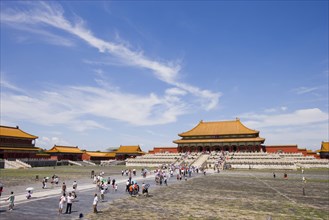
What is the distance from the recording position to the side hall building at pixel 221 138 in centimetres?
7894

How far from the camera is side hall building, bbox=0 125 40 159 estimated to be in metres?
69.4

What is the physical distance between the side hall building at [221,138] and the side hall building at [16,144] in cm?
4300

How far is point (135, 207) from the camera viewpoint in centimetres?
1758

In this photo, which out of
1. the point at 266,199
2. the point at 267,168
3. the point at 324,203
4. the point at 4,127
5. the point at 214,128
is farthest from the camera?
the point at 214,128

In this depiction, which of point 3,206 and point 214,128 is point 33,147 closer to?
point 214,128

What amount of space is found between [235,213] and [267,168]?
47099 millimetres

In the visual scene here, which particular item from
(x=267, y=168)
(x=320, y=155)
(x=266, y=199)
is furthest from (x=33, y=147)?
(x=320, y=155)

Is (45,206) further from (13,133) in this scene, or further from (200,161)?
(13,133)

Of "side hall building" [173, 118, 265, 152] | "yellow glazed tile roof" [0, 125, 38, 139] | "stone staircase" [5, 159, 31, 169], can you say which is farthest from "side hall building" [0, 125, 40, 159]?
A: "side hall building" [173, 118, 265, 152]

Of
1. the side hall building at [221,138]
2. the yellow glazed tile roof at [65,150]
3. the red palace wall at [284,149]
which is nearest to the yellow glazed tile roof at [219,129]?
the side hall building at [221,138]

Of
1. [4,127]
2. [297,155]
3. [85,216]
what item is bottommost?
[85,216]

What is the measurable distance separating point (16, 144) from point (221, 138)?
58.5 m

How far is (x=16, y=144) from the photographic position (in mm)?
73688

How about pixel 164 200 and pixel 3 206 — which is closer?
pixel 3 206
